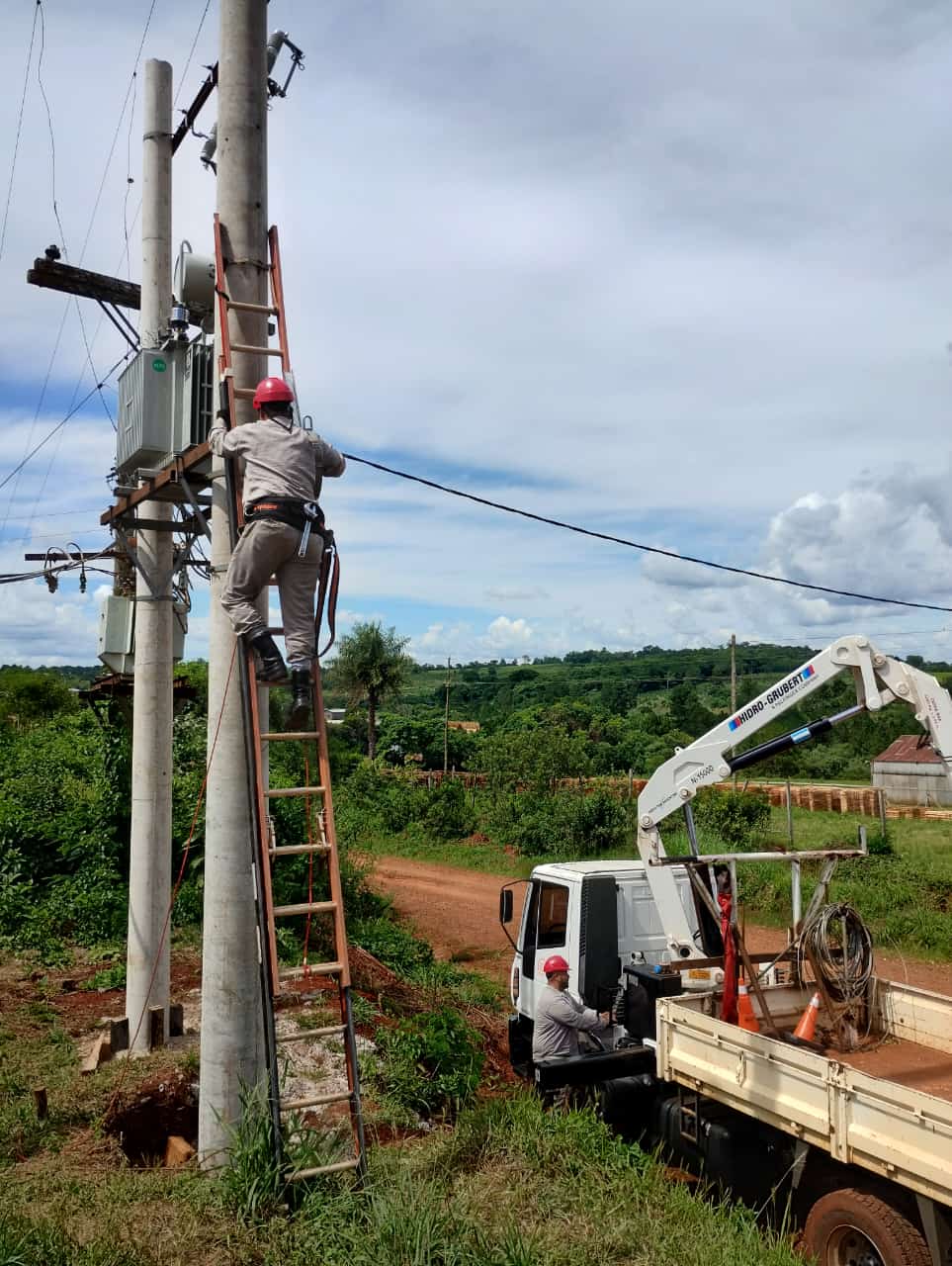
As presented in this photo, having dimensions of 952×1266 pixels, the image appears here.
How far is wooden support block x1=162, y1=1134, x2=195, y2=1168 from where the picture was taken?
6.50 m

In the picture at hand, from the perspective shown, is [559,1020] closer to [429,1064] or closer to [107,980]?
[429,1064]

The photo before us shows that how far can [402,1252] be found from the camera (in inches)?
172

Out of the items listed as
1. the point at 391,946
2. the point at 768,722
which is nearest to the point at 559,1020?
the point at 768,722

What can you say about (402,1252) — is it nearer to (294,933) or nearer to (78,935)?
(294,933)

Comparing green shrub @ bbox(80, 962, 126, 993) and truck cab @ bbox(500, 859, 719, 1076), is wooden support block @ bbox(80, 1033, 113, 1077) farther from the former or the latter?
truck cab @ bbox(500, 859, 719, 1076)

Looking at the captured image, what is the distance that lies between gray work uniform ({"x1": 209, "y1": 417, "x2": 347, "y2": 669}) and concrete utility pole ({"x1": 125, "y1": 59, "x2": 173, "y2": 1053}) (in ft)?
11.8

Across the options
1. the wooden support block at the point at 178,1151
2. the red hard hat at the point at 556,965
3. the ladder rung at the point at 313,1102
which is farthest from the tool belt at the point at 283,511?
the red hard hat at the point at 556,965

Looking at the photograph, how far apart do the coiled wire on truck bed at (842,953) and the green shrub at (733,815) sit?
15998 mm

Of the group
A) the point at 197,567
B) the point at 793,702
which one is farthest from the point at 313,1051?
the point at 793,702

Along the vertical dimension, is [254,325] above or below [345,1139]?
above

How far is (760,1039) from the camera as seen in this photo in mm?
6453

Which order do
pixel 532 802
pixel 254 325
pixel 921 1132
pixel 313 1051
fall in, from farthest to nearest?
pixel 532 802
pixel 313 1051
pixel 254 325
pixel 921 1132

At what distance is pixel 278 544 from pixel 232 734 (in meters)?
1.20

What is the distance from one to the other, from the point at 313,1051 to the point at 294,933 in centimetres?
421
